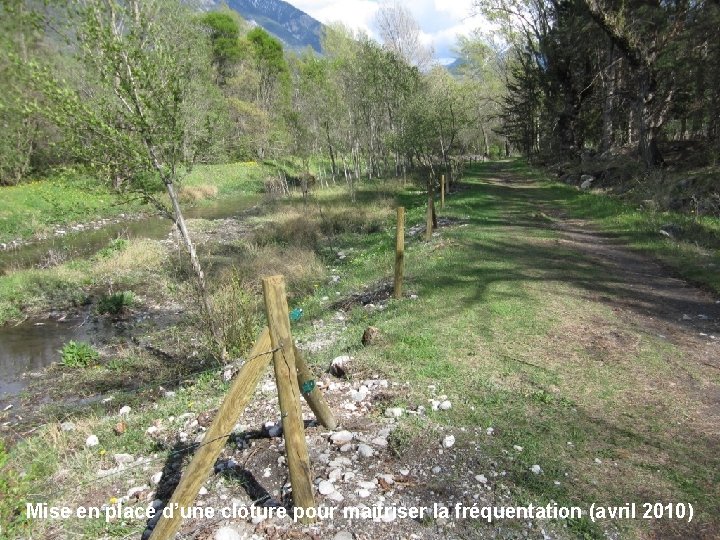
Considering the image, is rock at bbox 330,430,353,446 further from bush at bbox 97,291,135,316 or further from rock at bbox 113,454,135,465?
bush at bbox 97,291,135,316

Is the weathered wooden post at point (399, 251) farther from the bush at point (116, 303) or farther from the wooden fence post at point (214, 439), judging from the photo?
the bush at point (116, 303)

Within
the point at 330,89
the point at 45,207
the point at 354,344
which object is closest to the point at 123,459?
the point at 354,344

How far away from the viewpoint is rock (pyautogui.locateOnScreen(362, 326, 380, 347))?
7252mm

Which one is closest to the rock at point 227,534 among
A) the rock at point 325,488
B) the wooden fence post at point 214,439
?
the wooden fence post at point 214,439

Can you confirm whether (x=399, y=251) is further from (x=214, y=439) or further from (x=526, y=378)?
(x=214, y=439)

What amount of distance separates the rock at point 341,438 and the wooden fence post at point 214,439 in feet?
4.95

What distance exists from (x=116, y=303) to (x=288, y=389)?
11827mm

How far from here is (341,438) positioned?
474 centimetres

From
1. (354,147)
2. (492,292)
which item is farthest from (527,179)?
(492,292)

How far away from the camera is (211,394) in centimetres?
666

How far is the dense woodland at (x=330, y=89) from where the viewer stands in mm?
8008

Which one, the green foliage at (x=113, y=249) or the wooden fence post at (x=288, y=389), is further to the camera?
the green foliage at (x=113, y=249)

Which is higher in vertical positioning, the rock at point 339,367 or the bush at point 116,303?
the rock at point 339,367

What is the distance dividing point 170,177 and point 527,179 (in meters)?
28.6
